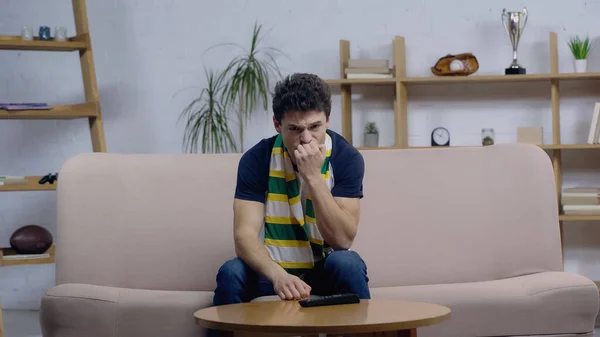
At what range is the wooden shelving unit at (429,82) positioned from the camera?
4746 millimetres

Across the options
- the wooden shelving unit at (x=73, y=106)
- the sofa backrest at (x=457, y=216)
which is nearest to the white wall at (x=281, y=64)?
the wooden shelving unit at (x=73, y=106)

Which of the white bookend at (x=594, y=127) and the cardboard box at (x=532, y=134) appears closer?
the white bookend at (x=594, y=127)

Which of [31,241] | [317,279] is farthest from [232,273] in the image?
[31,241]

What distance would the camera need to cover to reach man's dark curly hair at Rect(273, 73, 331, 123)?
2.52m

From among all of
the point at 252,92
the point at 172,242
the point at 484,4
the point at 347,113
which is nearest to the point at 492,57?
the point at 484,4

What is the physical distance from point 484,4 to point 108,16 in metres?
2.28

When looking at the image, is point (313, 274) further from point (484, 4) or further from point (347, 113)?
point (484, 4)

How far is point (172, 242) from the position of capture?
3.12m

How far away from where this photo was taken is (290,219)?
2639 millimetres

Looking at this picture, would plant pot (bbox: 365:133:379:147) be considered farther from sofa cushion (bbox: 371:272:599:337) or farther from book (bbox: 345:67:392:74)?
sofa cushion (bbox: 371:272:599:337)

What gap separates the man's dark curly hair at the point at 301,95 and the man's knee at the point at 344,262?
429 mm

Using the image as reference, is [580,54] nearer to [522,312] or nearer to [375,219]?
[375,219]

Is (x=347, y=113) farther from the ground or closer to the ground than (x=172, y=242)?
farther from the ground

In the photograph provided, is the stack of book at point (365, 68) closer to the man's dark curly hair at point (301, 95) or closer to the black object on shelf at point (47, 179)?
the black object on shelf at point (47, 179)
